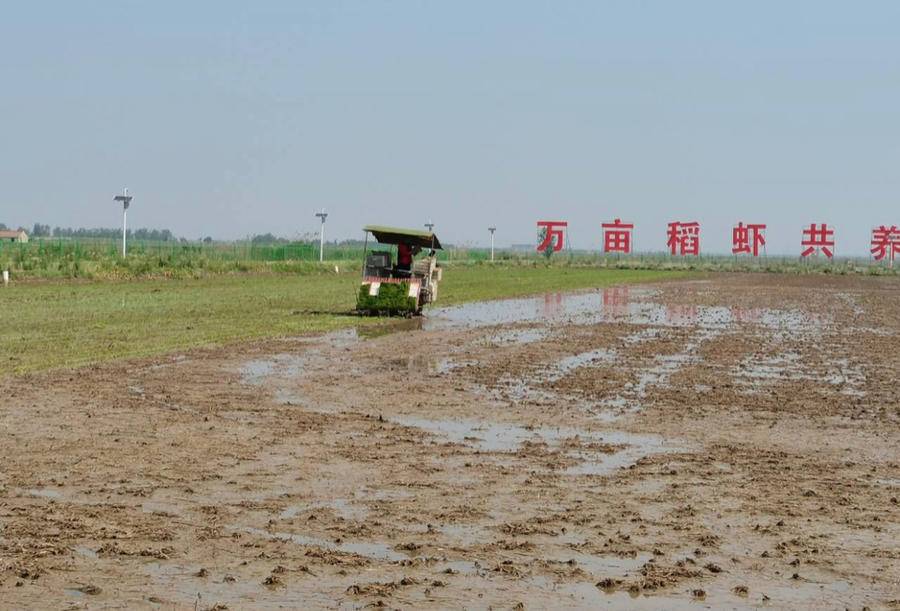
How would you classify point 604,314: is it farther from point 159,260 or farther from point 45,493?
point 45,493

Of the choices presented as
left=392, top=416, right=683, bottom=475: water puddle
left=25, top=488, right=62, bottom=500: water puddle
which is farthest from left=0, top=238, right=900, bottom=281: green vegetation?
left=25, top=488, right=62, bottom=500: water puddle

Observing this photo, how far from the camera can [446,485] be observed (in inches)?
382

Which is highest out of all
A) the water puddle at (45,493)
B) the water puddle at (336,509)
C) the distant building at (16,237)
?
the distant building at (16,237)

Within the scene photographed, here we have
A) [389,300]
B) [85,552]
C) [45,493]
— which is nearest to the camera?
[85,552]

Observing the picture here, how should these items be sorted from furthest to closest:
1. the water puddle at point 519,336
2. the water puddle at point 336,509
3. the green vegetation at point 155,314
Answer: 1. the water puddle at point 519,336
2. the green vegetation at point 155,314
3. the water puddle at point 336,509

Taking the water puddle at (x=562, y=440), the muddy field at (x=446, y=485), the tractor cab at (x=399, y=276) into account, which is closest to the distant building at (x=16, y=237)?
the tractor cab at (x=399, y=276)

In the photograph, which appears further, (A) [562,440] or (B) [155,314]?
(B) [155,314]

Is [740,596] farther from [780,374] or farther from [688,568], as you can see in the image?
[780,374]

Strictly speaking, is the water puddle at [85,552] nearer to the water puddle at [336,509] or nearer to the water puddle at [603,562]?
the water puddle at [336,509]

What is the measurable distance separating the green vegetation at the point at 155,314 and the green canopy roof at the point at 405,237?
1927 mm

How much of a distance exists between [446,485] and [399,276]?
68.6 ft

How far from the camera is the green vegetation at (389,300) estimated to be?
2948 cm

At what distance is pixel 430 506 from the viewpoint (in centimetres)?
890

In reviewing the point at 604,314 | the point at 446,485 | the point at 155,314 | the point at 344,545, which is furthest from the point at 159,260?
the point at 344,545
